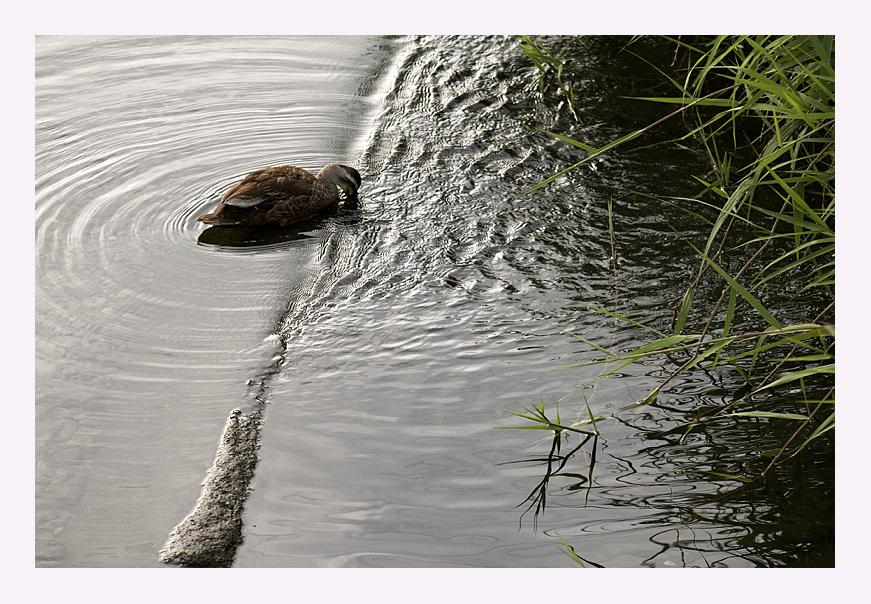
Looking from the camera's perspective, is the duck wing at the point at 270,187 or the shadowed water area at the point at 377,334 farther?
the duck wing at the point at 270,187

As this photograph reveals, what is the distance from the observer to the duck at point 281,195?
5.52 meters

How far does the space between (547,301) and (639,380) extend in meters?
0.88

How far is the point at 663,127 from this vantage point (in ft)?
21.7

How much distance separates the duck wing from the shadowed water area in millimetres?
275

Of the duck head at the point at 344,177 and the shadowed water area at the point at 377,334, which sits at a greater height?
the duck head at the point at 344,177

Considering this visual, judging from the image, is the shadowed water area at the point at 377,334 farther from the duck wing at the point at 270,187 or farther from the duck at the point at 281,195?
the duck wing at the point at 270,187

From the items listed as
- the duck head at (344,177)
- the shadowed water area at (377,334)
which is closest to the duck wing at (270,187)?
the duck head at (344,177)

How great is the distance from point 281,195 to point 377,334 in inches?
70.4

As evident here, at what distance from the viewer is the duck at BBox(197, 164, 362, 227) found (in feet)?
18.1

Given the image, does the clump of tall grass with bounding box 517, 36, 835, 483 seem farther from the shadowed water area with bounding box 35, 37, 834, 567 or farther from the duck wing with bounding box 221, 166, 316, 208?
the duck wing with bounding box 221, 166, 316, 208

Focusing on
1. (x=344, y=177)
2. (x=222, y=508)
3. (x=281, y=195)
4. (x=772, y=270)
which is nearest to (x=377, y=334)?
(x=222, y=508)

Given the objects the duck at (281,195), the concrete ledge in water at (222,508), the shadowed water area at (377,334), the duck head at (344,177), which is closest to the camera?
the concrete ledge in water at (222,508)

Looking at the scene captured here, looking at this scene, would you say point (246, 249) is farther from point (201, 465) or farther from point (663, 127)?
point (663, 127)

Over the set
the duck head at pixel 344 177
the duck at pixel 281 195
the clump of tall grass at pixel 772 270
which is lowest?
the clump of tall grass at pixel 772 270
